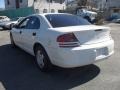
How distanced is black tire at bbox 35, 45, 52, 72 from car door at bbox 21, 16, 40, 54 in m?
0.37

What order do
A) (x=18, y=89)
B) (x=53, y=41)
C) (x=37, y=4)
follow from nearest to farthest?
1. (x=18, y=89)
2. (x=53, y=41)
3. (x=37, y=4)

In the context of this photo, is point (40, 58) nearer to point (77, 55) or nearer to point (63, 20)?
point (63, 20)

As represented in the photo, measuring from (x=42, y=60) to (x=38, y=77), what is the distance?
1.66ft

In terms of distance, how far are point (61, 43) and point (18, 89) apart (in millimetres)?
1409

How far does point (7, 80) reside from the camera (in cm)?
567

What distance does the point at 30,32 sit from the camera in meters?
6.81

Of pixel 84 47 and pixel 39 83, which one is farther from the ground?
pixel 84 47

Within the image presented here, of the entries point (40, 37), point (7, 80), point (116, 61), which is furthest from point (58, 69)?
point (116, 61)

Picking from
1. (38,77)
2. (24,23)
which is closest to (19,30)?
(24,23)

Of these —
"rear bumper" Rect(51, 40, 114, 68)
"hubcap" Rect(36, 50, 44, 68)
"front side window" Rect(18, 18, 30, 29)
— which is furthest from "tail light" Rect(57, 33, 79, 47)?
"front side window" Rect(18, 18, 30, 29)

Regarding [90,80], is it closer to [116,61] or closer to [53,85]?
[53,85]

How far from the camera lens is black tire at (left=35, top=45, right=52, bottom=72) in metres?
5.88

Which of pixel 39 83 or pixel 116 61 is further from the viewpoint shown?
pixel 116 61

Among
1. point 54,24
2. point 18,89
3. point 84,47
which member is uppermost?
point 54,24
